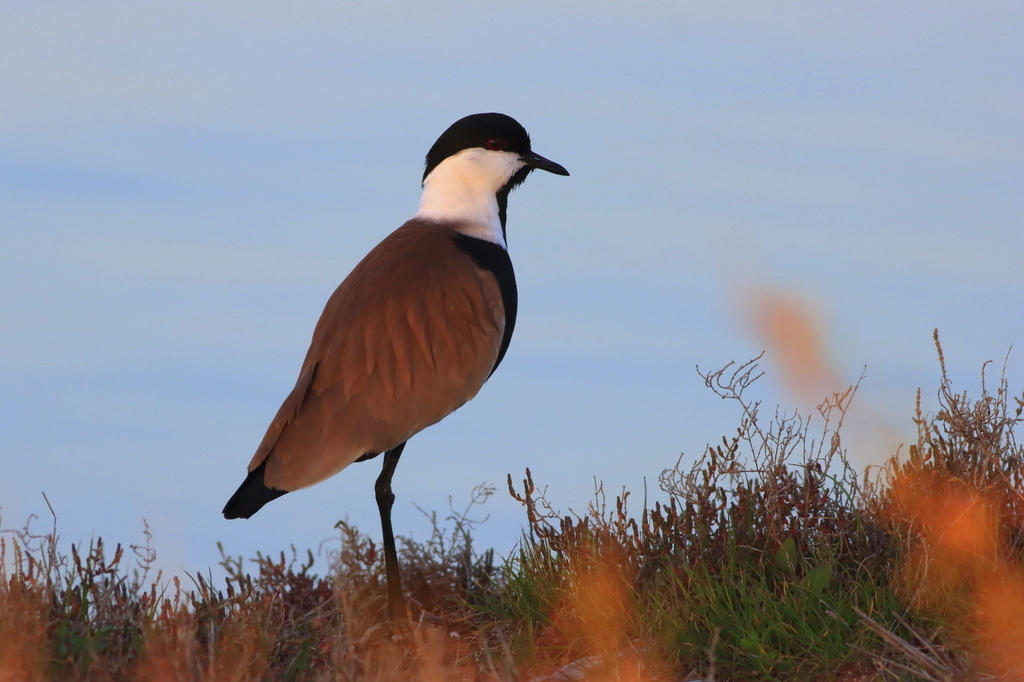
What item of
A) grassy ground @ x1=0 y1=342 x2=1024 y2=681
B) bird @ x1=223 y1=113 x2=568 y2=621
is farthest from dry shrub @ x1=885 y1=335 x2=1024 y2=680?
bird @ x1=223 y1=113 x2=568 y2=621

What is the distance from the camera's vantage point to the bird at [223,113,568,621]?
19.6 ft

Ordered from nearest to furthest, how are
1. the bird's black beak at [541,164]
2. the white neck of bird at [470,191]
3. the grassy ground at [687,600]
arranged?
the grassy ground at [687,600] → the white neck of bird at [470,191] → the bird's black beak at [541,164]

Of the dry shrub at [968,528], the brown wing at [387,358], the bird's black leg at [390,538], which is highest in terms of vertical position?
the brown wing at [387,358]

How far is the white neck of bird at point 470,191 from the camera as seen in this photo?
23.4ft

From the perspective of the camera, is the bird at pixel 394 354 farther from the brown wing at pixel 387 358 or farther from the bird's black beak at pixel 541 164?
the bird's black beak at pixel 541 164

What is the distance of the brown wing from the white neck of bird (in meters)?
0.36

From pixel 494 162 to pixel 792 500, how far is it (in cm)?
299

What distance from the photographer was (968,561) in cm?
538

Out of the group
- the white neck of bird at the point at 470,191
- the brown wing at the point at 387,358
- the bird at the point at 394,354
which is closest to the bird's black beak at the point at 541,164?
the white neck of bird at the point at 470,191

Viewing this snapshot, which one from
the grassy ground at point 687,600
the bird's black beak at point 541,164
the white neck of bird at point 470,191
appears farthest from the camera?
the bird's black beak at point 541,164

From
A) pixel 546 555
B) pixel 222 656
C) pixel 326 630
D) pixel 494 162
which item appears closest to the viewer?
pixel 222 656

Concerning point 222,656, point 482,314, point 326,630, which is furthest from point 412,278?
point 222,656

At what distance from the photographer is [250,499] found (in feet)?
19.3

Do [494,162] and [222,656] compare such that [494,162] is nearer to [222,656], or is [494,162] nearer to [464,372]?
[464,372]
